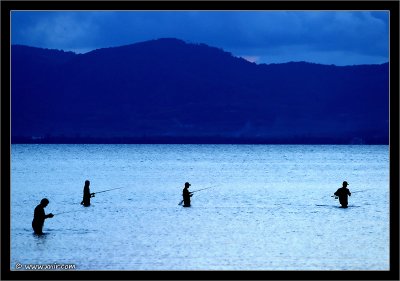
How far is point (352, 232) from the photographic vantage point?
901 inches

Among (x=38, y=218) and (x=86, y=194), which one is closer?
(x=38, y=218)

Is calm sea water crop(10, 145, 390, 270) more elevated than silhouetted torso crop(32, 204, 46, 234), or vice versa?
silhouetted torso crop(32, 204, 46, 234)

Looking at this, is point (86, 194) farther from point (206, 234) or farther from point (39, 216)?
point (39, 216)

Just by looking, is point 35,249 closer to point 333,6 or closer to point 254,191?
point 333,6

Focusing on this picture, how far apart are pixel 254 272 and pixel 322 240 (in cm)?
1272

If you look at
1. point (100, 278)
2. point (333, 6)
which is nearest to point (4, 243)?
point (100, 278)

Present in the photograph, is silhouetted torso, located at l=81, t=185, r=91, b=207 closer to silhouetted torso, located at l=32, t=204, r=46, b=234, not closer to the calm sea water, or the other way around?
the calm sea water

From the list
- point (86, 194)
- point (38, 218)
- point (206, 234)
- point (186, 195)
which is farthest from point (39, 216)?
point (186, 195)

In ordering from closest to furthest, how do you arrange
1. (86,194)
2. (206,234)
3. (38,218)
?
(38,218)
(206,234)
(86,194)

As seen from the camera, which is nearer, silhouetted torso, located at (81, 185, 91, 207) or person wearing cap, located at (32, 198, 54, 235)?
person wearing cap, located at (32, 198, 54, 235)

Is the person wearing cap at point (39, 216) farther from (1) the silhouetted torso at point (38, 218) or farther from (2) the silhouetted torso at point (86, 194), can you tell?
(2) the silhouetted torso at point (86, 194)

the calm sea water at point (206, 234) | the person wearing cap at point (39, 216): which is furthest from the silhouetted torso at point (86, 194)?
the person wearing cap at point (39, 216)

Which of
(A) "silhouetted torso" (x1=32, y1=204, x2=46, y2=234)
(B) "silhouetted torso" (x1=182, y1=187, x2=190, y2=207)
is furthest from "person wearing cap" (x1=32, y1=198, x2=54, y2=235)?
(B) "silhouetted torso" (x1=182, y1=187, x2=190, y2=207)

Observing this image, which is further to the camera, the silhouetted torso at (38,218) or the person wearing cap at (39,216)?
the silhouetted torso at (38,218)
